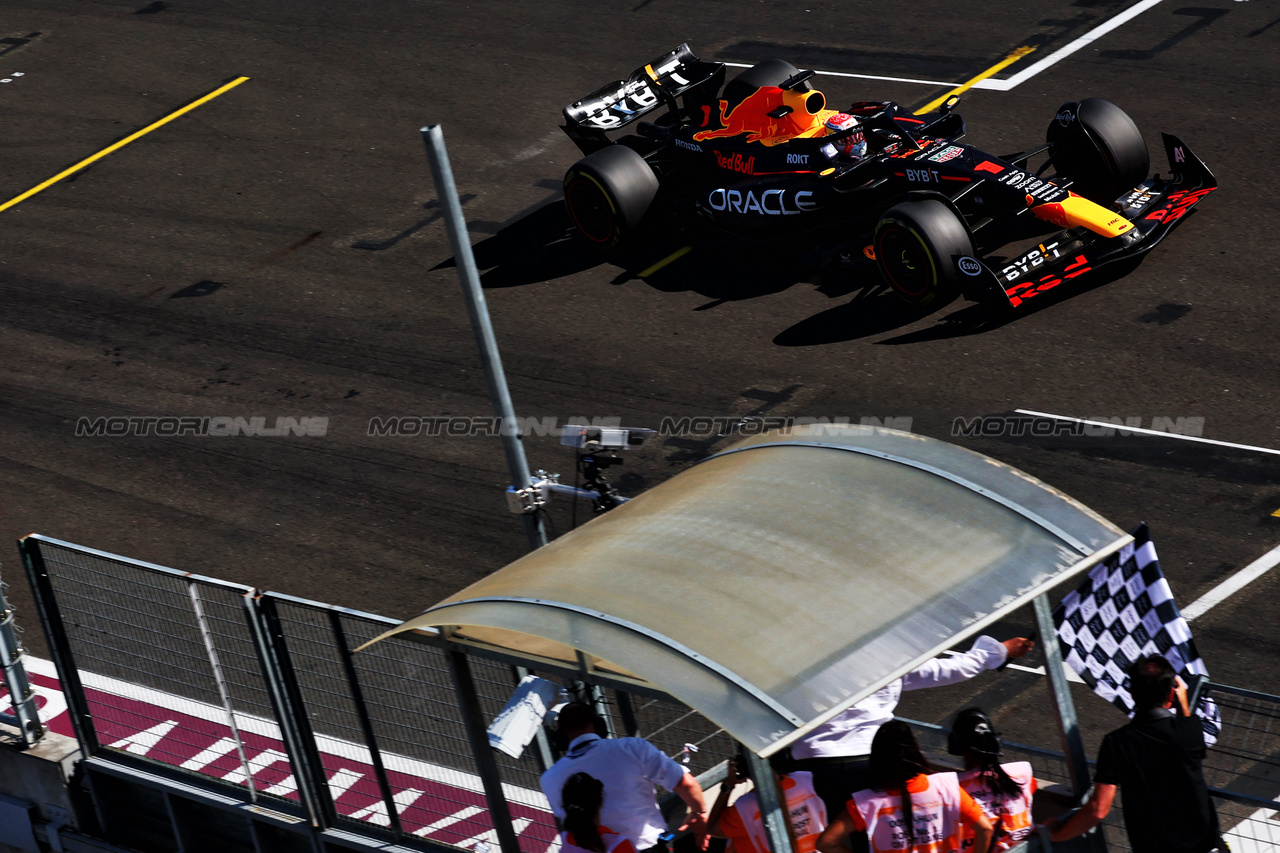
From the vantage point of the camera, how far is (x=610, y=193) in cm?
1538

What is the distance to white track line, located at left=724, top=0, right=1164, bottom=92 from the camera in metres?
18.2

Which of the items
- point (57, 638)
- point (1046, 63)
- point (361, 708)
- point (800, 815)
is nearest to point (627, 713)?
point (361, 708)

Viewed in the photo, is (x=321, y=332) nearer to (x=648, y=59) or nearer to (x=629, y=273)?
(x=629, y=273)

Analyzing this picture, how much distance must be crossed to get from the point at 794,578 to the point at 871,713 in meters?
0.95

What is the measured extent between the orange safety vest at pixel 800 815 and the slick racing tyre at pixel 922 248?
801 centimetres

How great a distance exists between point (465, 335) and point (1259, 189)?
754 centimetres

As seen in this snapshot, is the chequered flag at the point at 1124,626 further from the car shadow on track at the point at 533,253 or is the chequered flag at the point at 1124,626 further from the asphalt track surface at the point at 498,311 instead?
the car shadow on track at the point at 533,253

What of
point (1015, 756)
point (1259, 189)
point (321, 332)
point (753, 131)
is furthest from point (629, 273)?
point (1015, 756)

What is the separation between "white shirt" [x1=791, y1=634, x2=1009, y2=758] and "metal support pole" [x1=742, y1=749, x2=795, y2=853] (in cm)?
69

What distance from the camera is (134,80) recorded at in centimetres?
2166

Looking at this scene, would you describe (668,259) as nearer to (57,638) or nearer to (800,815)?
(57,638)

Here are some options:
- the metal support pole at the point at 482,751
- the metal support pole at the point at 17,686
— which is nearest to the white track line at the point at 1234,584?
the metal support pole at the point at 482,751

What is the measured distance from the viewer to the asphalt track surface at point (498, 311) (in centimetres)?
1182

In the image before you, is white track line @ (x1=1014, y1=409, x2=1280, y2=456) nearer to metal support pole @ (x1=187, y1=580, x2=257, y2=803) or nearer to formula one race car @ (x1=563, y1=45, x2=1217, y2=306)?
formula one race car @ (x1=563, y1=45, x2=1217, y2=306)
